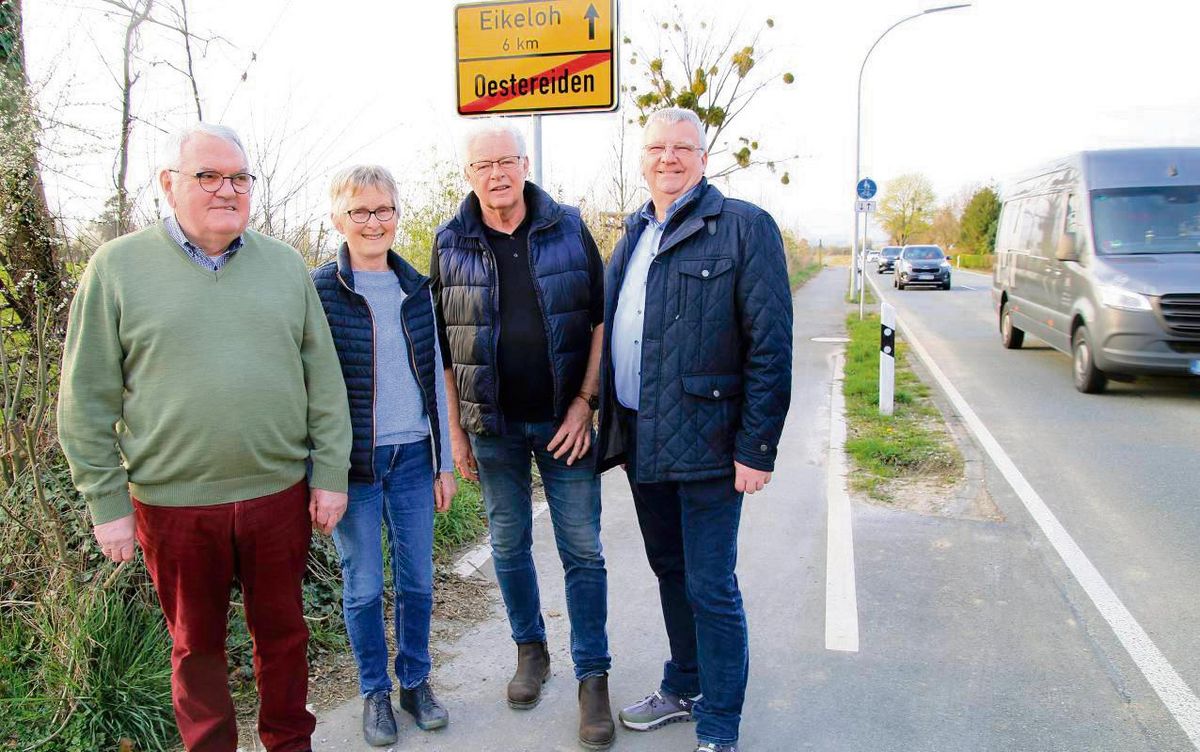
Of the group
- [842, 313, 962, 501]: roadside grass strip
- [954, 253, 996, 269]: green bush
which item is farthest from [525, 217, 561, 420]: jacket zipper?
[954, 253, 996, 269]: green bush

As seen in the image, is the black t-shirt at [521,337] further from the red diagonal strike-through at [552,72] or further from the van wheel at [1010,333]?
the van wheel at [1010,333]

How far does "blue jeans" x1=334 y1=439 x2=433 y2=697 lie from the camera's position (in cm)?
296

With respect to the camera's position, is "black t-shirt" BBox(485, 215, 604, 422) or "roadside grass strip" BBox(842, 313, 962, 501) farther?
"roadside grass strip" BBox(842, 313, 962, 501)

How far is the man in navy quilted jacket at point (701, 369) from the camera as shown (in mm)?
2627

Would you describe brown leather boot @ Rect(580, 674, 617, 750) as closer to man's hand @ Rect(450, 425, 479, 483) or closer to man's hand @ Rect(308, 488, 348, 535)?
man's hand @ Rect(450, 425, 479, 483)

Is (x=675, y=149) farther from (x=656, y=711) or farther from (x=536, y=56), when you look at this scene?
(x=536, y=56)

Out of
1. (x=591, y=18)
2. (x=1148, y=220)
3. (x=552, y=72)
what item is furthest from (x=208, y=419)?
(x=1148, y=220)

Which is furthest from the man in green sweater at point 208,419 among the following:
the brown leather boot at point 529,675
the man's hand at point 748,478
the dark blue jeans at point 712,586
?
the man's hand at point 748,478

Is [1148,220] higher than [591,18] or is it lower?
lower

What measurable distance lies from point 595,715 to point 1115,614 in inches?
97.0

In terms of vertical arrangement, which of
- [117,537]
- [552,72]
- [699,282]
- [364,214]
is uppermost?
[552,72]

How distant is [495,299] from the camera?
3018 millimetres

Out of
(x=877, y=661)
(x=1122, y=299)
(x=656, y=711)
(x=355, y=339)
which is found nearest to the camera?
(x=355, y=339)

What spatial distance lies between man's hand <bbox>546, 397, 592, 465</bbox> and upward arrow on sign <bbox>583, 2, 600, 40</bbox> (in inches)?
95.4
